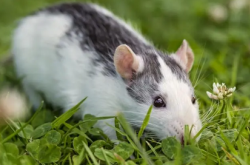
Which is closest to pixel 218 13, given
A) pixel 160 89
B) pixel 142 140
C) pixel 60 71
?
pixel 60 71

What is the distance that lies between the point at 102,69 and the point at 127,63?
15.2 inches

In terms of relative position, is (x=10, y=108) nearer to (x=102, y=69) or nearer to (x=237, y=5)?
(x=102, y=69)

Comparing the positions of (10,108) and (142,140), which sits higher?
(10,108)

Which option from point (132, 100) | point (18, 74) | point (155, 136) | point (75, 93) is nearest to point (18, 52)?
point (18, 74)

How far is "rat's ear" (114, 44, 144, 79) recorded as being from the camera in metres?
3.67

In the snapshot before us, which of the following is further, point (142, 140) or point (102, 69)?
point (102, 69)

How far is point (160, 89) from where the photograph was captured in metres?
3.52

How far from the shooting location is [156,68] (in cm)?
370

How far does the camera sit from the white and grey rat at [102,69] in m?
3.46

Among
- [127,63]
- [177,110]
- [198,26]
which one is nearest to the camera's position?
[177,110]

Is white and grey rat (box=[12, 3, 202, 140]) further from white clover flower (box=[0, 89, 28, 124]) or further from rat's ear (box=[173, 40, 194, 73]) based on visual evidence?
white clover flower (box=[0, 89, 28, 124])

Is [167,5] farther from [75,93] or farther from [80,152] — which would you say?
[80,152]

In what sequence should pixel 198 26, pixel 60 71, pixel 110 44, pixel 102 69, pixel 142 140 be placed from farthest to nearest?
pixel 198 26
pixel 60 71
pixel 110 44
pixel 102 69
pixel 142 140

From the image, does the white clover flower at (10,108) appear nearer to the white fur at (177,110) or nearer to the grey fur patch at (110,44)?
the grey fur patch at (110,44)
